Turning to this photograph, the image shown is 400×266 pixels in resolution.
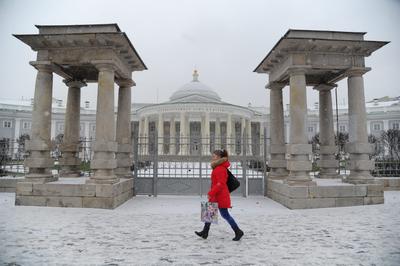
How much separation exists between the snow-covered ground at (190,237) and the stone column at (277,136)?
9.35 feet

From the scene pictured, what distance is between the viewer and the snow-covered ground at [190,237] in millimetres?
5086

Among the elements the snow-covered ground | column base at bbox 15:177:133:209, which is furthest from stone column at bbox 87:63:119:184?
the snow-covered ground

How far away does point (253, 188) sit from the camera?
42.1 feet

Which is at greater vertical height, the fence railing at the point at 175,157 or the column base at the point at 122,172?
the fence railing at the point at 175,157

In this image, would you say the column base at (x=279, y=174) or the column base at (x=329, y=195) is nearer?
the column base at (x=329, y=195)

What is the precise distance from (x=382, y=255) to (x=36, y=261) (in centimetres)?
569

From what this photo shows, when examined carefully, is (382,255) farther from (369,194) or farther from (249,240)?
(369,194)

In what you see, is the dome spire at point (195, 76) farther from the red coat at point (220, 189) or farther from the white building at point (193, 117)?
the red coat at point (220, 189)

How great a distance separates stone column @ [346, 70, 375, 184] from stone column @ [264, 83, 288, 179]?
95.4 inches

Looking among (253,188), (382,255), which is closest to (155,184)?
(253,188)

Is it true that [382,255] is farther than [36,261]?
Yes

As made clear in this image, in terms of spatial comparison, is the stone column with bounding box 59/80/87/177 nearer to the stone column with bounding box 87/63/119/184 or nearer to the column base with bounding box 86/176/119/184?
the stone column with bounding box 87/63/119/184

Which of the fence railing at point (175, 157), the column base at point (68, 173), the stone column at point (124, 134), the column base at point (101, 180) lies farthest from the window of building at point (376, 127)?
the column base at point (101, 180)

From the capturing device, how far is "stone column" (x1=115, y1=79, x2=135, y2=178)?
12.3m
